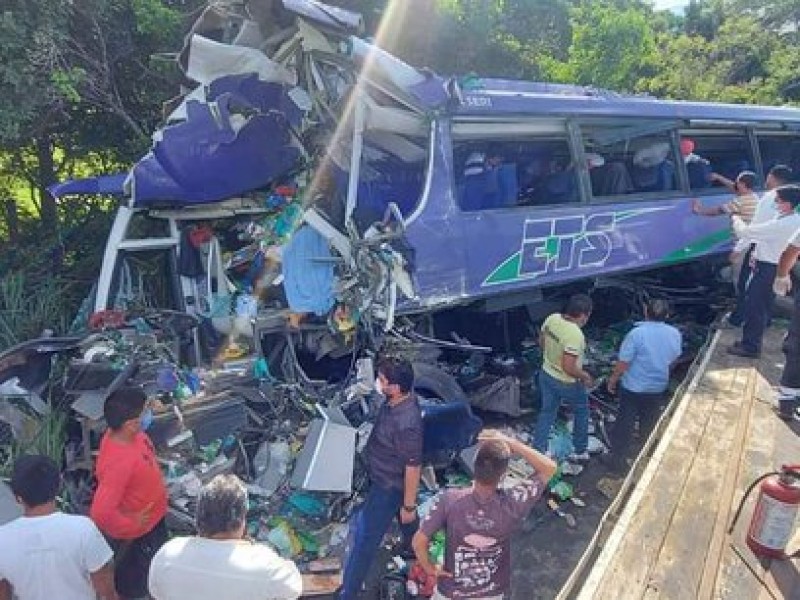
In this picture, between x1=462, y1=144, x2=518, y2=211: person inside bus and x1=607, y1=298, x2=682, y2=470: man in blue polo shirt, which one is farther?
x1=462, y1=144, x2=518, y2=211: person inside bus

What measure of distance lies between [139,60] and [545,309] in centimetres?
642

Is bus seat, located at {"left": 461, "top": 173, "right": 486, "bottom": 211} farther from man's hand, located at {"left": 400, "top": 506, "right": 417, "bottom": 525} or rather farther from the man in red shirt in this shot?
the man in red shirt

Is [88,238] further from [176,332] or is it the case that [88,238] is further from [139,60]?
[176,332]

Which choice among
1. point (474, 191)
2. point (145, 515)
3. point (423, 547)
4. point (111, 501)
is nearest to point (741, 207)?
point (474, 191)

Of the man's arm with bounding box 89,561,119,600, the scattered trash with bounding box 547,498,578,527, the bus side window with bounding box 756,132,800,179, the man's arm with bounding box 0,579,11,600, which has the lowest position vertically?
the scattered trash with bounding box 547,498,578,527

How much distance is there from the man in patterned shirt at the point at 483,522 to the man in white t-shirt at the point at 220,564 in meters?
0.83

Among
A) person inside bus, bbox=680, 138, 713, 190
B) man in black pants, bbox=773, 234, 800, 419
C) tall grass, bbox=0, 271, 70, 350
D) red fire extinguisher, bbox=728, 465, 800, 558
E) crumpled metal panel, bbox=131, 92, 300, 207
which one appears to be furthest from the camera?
person inside bus, bbox=680, 138, 713, 190

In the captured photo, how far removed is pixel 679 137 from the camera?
7477 mm

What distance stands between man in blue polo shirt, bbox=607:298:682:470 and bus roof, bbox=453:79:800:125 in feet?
6.56

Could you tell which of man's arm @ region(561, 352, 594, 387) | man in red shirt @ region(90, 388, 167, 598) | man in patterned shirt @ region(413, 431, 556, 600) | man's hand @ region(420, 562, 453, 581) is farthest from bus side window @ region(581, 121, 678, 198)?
man in red shirt @ region(90, 388, 167, 598)

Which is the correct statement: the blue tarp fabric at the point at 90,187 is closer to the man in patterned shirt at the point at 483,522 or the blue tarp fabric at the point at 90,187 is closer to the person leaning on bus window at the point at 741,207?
the man in patterned shirt at the point at 483,522

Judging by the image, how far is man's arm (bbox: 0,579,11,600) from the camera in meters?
2.67

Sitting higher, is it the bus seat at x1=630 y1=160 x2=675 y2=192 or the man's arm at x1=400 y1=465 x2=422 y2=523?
the bus seat at x1=630 y1=160 x2=675 y2=192

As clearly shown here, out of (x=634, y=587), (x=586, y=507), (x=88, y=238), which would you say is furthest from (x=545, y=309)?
(x=88, y=238)
